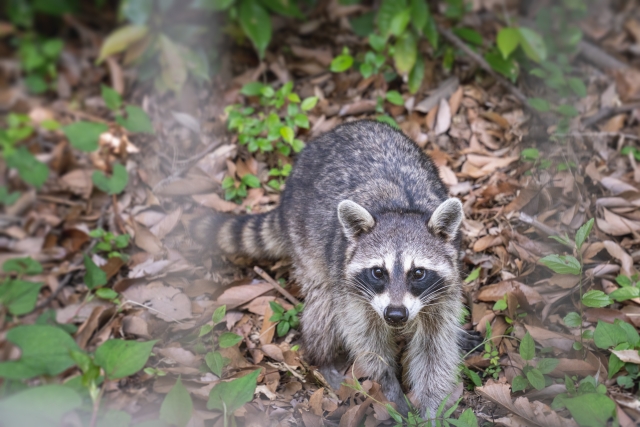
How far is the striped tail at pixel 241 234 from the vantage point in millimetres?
4762

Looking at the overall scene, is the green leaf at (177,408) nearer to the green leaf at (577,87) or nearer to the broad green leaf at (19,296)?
the broad green leaf at (19,296)

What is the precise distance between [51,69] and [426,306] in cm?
575

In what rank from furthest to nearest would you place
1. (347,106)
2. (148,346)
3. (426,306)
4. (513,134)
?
(347,106) → (513,134) → (426,306) → (148,346)

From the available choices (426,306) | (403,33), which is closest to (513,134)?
(403,33)

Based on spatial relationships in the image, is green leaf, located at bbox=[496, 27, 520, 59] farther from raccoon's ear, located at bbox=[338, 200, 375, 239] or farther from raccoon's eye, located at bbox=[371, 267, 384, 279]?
raccoon's eye, located at bbox=[371, 267, 384, 279]

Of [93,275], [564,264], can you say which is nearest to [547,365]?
[564,264]

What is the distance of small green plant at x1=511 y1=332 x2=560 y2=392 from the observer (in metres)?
3.49

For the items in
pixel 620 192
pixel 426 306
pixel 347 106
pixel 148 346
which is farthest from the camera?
pixel 347 106

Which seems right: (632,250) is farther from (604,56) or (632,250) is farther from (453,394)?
(604,56)

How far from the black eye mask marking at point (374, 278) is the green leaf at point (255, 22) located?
9.08 ft

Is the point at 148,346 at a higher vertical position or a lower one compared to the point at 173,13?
lower

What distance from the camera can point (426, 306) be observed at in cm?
384

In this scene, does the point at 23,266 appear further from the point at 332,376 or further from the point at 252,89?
the point at 332,376

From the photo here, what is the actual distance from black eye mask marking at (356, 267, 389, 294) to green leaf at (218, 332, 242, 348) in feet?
3.04
